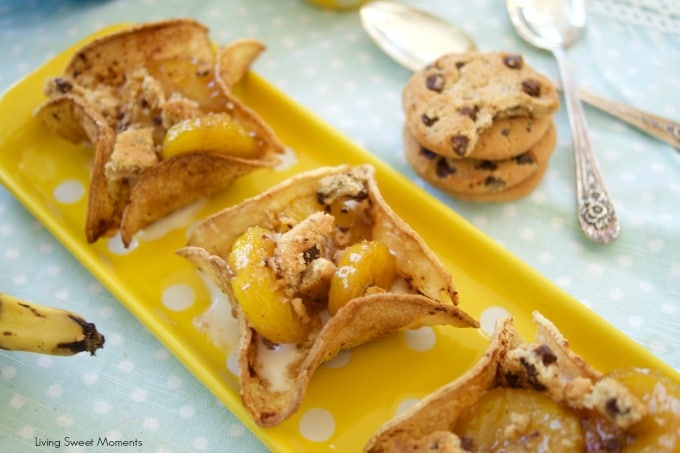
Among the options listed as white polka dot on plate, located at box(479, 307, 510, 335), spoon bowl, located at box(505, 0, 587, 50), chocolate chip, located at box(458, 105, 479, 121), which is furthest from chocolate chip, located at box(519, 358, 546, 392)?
spoon bowl, located at box(505, 0, 587, 50)

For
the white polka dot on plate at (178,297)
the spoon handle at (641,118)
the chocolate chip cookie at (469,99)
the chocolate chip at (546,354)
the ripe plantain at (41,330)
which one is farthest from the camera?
the spoon handle at (641,118)

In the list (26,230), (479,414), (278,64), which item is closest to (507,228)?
(479,414)

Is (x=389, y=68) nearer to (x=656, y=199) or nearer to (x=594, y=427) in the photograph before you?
(x=656, y=199)

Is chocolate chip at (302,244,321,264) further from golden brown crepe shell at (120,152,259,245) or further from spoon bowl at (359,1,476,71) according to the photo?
spoon bowl at (359,1,476,71)

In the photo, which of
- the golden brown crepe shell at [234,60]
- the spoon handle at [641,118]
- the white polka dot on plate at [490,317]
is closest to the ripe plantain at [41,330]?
the golden brown crepe shell at [234,60]

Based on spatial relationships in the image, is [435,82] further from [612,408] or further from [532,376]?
[612,408]

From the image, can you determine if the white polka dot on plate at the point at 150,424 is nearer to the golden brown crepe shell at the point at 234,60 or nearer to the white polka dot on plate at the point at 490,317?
the white polka dot on plate at the point at 490,317
